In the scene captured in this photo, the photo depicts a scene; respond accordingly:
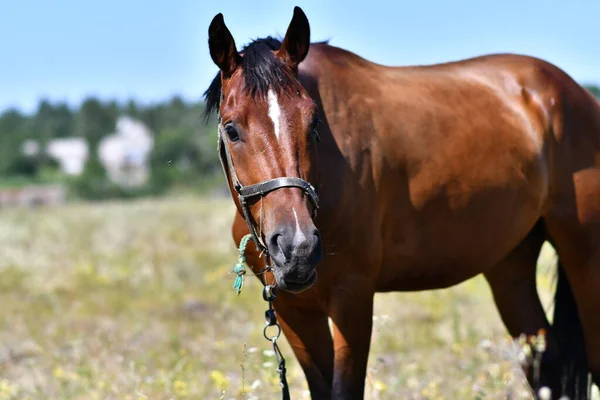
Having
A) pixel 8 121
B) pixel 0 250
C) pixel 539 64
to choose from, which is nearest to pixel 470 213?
pixel 539 64

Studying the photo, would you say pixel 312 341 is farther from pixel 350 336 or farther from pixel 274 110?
pixel 274 110

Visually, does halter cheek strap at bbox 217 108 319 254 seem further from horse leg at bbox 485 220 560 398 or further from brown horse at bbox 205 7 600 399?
horse leg at bbox 485 220 560 398

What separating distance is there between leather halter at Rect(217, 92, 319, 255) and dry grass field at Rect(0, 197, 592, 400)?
1.57 ft

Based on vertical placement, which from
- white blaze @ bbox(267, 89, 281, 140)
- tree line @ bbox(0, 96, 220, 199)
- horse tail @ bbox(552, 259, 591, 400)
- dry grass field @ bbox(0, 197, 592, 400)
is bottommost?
tree line @ bbox(0, 96, 220, 199)

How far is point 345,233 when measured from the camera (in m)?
3.57

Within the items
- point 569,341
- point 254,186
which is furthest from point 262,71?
point 569,341

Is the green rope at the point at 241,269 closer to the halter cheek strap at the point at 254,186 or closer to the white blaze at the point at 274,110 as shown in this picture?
the halter cheek strap at the point at 254,186

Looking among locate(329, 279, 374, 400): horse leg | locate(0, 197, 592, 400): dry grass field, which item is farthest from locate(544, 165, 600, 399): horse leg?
locate(329, 279, 374, 400): horse leg

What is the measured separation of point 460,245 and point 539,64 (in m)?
1.40

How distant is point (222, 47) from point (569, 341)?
9.73 feet

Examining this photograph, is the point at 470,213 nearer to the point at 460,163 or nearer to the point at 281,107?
the point at 460,163

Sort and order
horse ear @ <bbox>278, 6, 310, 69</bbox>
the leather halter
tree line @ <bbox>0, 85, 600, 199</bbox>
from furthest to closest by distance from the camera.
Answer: tree line @ <bbox>0, 85, 600, 199</bbox> → horse ear @ <bbox>278, 6, 310, 69</bbox> → the leather halter

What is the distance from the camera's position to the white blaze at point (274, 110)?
10.3 ft

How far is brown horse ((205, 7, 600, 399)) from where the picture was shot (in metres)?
3.19
